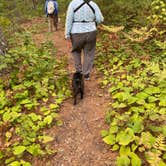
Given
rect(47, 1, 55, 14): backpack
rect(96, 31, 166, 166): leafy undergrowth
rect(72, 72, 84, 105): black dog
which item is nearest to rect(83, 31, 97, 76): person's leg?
rect(96, 31, 166, 166): leafy undergrowth

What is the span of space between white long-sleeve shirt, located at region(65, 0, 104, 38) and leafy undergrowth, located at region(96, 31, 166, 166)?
4.99ft

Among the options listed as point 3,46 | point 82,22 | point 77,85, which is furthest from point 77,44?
point 3,46

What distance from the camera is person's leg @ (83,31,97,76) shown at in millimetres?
7455

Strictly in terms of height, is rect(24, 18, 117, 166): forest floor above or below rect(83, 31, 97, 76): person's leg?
below

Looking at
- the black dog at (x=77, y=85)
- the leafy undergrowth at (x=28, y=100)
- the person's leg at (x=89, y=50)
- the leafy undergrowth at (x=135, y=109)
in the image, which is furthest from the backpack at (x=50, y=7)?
the black dog at (x=77, y=85)

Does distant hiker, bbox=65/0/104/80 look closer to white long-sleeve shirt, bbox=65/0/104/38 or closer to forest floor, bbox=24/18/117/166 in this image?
white long-sleeve shirt, bbox=65/0/104/38

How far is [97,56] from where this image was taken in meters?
9.90

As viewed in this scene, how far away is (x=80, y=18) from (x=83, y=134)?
9.37 ft

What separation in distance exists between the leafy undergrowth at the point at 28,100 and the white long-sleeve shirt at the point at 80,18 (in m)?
1.43

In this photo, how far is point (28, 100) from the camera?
6.93 metres

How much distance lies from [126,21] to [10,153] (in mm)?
7658

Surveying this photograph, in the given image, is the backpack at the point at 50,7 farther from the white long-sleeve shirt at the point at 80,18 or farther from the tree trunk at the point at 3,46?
the white long-sleeve shirt at the point at 80,18

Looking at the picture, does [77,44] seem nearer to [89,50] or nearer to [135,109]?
[89,50]

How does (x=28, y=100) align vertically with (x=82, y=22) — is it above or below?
below
